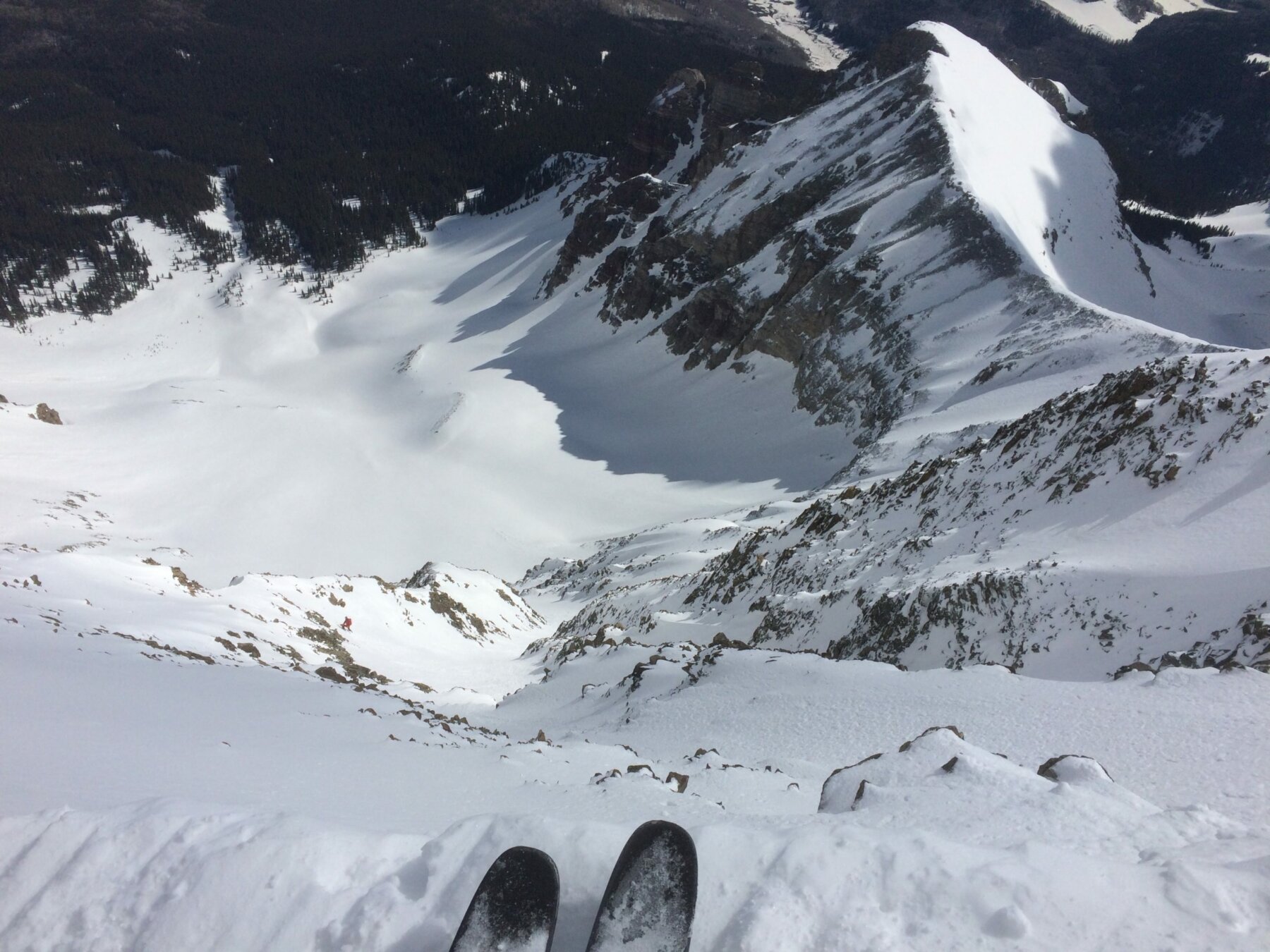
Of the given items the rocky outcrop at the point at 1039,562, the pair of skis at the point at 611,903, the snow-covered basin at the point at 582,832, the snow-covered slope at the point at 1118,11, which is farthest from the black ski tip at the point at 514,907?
the snow-covered slope at the point at 1118,11

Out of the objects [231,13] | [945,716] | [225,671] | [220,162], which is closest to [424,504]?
[225,671]

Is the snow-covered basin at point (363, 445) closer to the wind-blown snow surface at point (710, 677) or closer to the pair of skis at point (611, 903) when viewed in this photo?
the wind-blown snow surface at point (710, 677)

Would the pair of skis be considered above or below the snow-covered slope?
below

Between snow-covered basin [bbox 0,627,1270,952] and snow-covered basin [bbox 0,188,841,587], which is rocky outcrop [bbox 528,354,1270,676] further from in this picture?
snow-covered basin [bbox 0,188,841,587]

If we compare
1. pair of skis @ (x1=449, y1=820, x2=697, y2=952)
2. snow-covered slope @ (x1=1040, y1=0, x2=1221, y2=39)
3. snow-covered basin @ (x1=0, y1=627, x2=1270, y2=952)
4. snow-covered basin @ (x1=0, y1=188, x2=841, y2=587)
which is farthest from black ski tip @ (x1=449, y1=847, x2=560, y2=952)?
snow-covered slope @ (x1=1040, y1=0, x2=1221, y2=39)

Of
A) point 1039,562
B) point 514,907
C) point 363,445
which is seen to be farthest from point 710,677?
point 363,445

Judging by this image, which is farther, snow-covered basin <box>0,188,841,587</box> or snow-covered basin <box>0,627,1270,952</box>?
snow-covered basin <box>0,188,841,587</box>

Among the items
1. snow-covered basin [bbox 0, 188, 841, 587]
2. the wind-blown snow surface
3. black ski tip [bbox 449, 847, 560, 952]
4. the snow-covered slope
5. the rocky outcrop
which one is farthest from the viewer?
the snow-covered slope
